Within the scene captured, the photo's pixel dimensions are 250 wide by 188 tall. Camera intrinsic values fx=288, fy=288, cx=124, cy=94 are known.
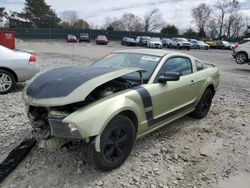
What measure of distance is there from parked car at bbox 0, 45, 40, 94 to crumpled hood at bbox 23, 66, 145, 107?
3.65 meters

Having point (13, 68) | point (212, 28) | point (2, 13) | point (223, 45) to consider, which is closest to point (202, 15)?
point (212, 28)

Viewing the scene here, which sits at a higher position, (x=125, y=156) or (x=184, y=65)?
(x=184, y=65)

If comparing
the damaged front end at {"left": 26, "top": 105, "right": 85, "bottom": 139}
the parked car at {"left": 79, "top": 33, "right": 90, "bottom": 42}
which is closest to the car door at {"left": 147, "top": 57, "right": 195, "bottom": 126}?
the damaged front end at {"left": 26, "top": 105, "right": 85, "bottom": 139}

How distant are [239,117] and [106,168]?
3.91 meters

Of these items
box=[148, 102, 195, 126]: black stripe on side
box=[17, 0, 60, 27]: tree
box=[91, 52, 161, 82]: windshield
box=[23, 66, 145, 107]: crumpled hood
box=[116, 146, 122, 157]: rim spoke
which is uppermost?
box=[17, 0, 60, 27]: tree

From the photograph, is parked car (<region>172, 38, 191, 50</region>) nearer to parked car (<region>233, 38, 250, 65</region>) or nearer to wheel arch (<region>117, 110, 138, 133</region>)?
parked car (<region>233, 38, 250, 65</region>)

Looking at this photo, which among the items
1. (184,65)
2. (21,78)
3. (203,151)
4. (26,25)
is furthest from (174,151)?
(26,25)

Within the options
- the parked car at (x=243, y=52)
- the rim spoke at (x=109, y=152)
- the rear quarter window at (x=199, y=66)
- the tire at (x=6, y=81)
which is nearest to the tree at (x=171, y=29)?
the parked car at (x=243, y=52)

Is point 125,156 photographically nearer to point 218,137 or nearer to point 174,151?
point 174,151

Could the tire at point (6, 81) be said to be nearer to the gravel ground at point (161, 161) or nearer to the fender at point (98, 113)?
the gravel ground at point (161, 161)

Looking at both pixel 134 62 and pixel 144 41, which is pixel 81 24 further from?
pixel 134 62

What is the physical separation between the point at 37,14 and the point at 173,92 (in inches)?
2989

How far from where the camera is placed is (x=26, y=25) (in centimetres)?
7306

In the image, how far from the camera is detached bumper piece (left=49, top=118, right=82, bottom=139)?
3205 millimetres
